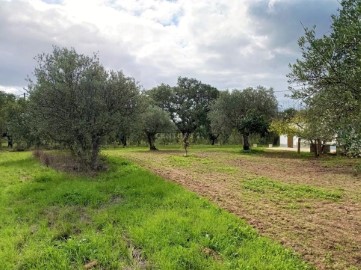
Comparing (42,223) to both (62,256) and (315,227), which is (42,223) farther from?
(315,227)

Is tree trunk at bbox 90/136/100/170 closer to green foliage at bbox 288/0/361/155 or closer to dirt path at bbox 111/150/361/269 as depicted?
dirt path at bbox 111/150/361/269

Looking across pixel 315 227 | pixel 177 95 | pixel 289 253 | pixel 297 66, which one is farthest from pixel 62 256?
pixel 177 95

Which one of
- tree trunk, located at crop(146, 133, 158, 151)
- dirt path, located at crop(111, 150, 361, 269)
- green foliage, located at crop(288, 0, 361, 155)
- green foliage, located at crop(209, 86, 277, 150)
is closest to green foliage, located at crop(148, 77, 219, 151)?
tree trunk, located at crop(146, 133, 158, 151)

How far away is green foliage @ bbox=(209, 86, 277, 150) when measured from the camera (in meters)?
36.3

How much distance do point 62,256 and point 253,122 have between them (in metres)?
31.6

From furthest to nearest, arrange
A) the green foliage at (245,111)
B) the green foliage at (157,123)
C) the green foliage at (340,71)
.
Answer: the green foliage at (157,123) < the green foliage at (245,111) < the green foliage at (340,71)

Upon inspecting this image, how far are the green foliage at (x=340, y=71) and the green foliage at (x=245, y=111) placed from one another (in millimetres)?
29433

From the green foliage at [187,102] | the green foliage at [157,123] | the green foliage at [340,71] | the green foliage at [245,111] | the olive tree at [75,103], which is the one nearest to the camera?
the green foliage at [340,71]

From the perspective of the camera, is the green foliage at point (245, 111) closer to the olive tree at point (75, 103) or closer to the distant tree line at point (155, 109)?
the distant tree line at point (155, 109)

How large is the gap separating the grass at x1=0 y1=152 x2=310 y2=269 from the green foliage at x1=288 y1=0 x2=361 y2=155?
2.57 m

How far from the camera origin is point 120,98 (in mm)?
17125

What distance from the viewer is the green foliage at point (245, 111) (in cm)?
3634

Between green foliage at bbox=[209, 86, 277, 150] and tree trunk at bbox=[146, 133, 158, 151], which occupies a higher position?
green foliage at bbox=[209, 86, 277, 150]

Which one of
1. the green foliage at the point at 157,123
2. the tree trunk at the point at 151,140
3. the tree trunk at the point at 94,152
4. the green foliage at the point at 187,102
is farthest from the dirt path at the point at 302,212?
the green foliage at the point at 187,102
